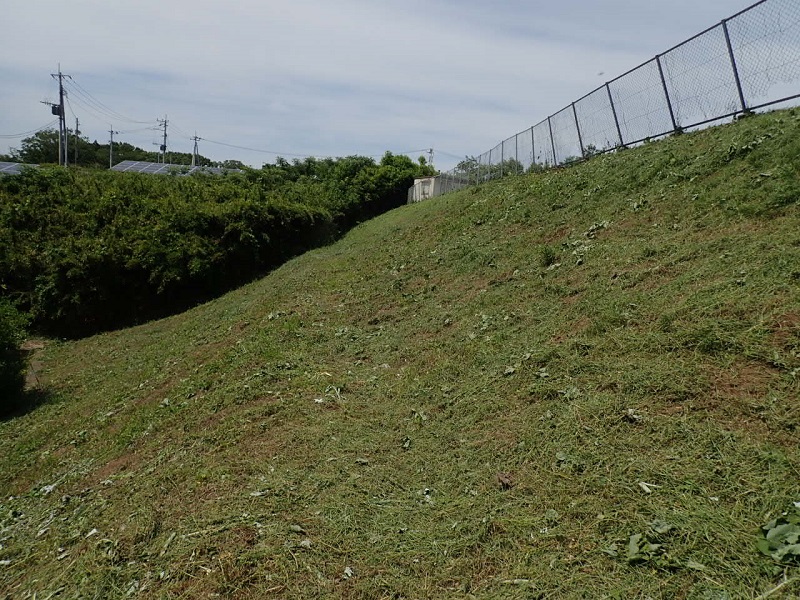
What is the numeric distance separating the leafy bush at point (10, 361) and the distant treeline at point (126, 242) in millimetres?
4113

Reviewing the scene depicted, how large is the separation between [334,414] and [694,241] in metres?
4.13

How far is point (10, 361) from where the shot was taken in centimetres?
896

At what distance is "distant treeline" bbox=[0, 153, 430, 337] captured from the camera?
583 inches

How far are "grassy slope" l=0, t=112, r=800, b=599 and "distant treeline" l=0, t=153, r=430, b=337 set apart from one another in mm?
8213

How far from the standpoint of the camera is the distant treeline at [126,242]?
14.8 meters

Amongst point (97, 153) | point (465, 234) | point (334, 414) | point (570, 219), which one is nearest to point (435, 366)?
point (334, 414)

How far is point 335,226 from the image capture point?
22.9 metres

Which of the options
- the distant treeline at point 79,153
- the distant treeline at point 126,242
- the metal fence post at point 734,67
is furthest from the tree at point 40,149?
the metal fence post at point 734,67

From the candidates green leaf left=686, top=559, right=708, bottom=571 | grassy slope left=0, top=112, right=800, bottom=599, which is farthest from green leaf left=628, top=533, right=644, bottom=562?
green leaf left=686, top=559, right=708, bottom=571

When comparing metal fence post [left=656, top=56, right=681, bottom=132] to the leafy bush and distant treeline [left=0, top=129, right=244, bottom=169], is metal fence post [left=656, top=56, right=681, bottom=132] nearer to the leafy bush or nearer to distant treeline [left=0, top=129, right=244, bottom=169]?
the leafy bush

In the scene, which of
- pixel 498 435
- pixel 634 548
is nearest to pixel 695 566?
pixel 634 548

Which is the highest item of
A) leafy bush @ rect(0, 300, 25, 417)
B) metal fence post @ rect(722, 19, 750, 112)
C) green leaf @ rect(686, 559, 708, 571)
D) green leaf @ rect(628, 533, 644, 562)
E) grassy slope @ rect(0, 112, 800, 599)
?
metal fence post @ rect(722, 19, 750, 112)

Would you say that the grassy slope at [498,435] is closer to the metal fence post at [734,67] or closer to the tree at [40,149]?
the metal fence post at [734,67]

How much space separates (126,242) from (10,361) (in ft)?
24.2
